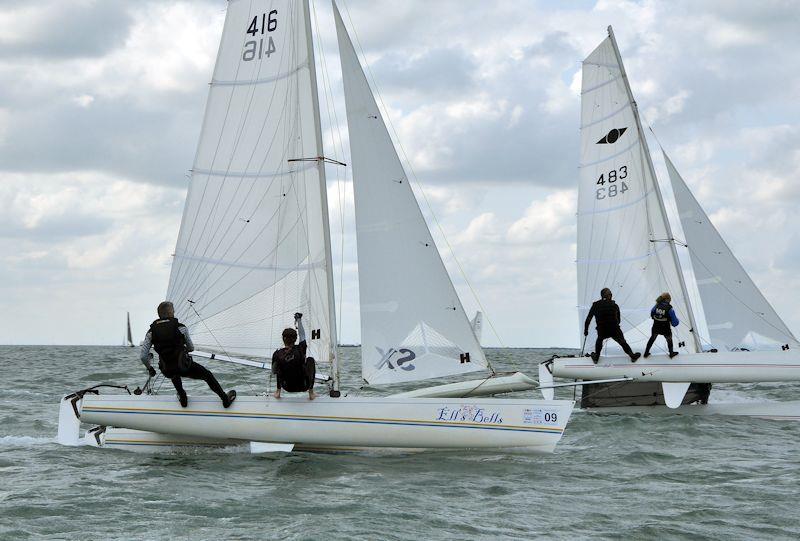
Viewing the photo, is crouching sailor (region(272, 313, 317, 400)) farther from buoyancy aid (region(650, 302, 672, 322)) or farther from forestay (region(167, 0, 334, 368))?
buoyancy aid (region(650, 302, 672, 322))

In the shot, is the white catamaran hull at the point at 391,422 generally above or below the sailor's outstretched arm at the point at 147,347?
below

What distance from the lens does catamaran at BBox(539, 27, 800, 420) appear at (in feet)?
70.3

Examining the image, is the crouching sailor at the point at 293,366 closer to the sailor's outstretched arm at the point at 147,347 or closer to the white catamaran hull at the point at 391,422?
the white catamaran hull at the point at 391,422

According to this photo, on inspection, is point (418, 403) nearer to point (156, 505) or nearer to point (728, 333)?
point (156, 505)

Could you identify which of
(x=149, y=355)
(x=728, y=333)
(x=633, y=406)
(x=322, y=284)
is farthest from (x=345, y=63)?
(x=728, y=333)

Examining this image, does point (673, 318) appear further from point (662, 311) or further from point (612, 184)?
point (612, 184)

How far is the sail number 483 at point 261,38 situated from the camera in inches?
594

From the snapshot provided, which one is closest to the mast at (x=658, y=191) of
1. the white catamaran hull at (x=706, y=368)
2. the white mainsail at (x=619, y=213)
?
the white mainsail at (x=619, y=213)

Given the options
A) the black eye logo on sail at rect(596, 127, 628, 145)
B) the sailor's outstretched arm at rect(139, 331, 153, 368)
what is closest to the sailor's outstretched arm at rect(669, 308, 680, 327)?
the black eye logo on sail at rect(596, 127, 628, 145)

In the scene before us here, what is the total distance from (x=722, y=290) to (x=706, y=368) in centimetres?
493

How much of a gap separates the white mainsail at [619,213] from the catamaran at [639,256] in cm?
2

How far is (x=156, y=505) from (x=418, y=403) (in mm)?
4072

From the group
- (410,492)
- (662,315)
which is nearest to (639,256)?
(662,315)

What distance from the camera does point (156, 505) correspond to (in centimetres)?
1059
